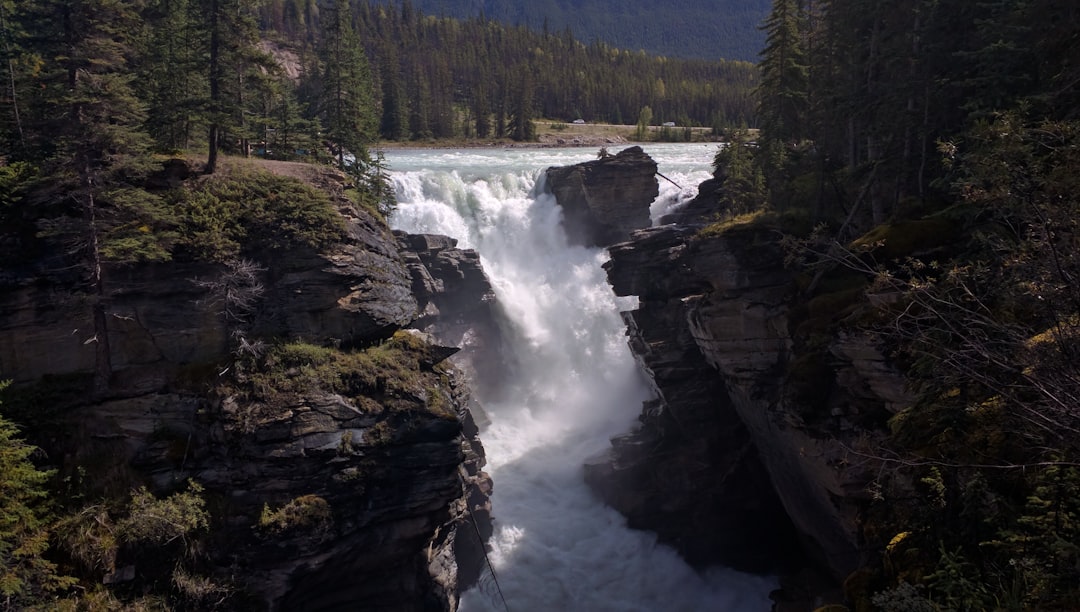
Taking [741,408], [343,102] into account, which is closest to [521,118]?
[343,102]

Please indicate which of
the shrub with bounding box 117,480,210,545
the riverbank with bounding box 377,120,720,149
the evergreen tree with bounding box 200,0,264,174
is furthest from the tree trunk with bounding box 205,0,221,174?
the riverbank with bounding box 377,120,720,149

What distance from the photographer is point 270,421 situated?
18.4 meters

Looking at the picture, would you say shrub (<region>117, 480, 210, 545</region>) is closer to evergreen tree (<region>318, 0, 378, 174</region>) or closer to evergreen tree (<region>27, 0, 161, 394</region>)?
evergreen tree (<region>27, 0, 161, 394</region>)

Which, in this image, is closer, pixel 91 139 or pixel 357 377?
pixel 91 139

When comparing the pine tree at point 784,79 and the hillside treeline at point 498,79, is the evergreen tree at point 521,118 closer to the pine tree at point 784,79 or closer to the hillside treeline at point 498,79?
the hillside treeline at point 498,79

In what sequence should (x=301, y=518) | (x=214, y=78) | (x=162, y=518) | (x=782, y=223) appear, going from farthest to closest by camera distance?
1. (x=782, y=223)
2. (x=214, y=78)
3. (x=301, y=518)
4. (x=162, y=518)

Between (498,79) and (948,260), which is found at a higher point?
(498,79)

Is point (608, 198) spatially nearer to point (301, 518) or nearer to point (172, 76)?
point (172, 76)

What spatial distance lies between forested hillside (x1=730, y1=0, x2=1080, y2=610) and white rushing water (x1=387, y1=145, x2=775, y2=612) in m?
11.3

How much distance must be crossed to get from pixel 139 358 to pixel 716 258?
19.8m

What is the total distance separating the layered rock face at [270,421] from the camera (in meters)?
18.1

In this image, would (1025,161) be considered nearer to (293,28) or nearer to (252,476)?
(252,476)

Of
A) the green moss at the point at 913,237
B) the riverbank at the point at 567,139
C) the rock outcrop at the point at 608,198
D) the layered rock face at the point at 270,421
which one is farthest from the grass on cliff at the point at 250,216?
the riverbank at the point at 567,139

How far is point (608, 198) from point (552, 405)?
17188 millimetres
